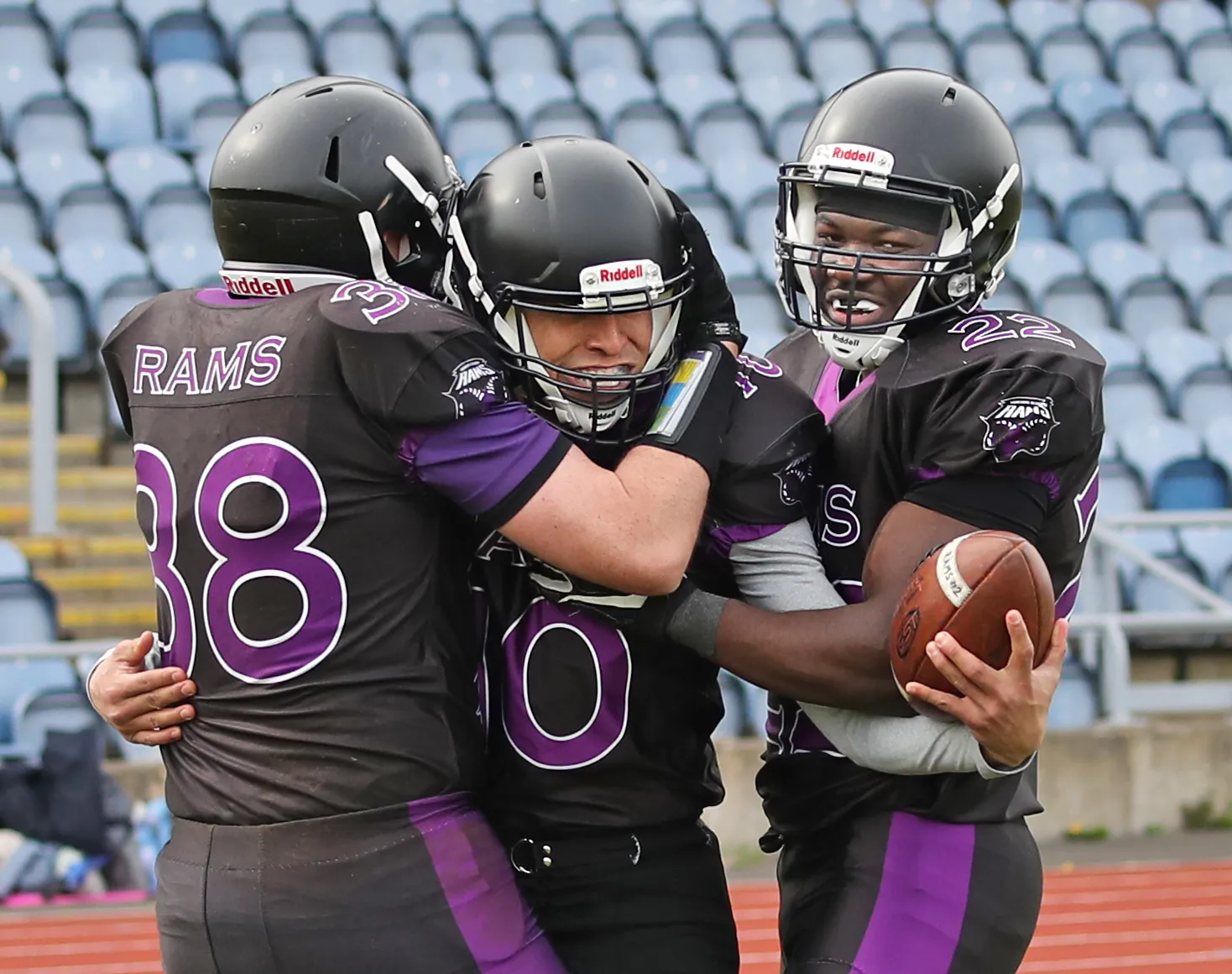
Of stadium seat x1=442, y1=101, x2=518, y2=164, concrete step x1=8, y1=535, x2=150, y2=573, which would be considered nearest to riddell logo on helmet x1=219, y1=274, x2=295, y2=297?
concrete step x1=8, y1=535, x2=150, y2=573

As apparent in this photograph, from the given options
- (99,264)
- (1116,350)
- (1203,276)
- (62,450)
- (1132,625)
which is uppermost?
(99,264)

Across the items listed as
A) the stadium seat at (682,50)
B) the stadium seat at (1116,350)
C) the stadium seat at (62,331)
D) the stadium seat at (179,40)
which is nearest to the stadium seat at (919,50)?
the stadium seat at (682,50)

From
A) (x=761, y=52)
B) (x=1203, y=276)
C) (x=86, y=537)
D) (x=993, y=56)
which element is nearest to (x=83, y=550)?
(x=86, y=537)

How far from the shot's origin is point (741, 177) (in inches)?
449

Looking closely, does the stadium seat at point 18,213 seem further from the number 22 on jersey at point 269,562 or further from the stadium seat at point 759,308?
the number 22 on jersey at point 269,562

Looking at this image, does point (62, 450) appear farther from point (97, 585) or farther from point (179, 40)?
point (179, 40)

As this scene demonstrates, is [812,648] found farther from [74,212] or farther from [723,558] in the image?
[74,212]

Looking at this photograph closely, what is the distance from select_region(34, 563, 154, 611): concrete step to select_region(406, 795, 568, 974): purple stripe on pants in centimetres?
591

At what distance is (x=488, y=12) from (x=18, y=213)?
4119 millimetres

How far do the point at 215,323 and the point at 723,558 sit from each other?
89 cm

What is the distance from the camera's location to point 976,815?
283 cm

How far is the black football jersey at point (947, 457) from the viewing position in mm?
2670

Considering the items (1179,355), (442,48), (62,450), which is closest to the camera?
(62,450)

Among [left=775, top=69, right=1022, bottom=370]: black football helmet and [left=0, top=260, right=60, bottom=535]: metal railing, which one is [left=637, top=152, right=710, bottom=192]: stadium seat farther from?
Result: [left=775, top=69, right=1022, bottom=370]: black football helmet
